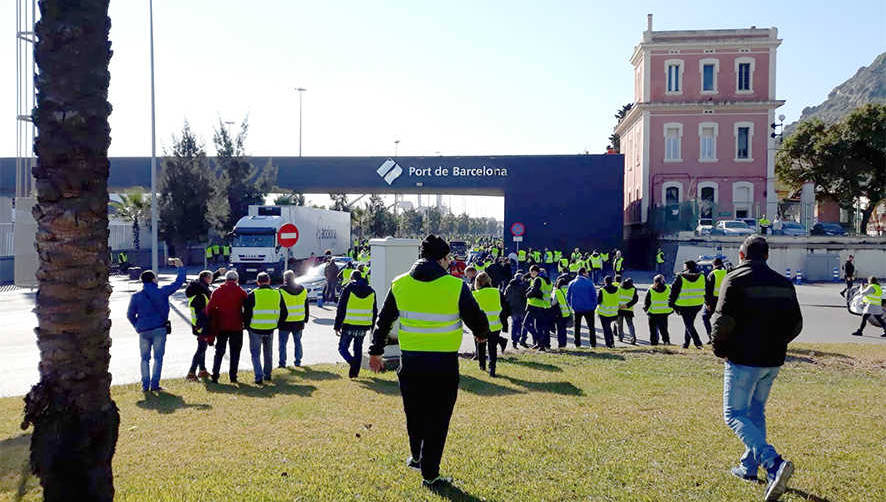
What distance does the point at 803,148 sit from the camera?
172 ft

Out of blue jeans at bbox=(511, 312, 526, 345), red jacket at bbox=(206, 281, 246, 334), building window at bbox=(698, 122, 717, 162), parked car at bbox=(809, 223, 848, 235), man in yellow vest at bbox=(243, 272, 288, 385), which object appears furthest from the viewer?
building window at bbox=(698, 122, 717, 162)

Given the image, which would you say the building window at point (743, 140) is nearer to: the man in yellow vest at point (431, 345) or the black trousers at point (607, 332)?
the black trousers at point (607, 332)

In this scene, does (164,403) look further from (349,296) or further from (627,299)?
(627,299)

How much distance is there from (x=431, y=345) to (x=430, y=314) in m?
0.22

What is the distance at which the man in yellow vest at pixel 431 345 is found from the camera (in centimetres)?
511

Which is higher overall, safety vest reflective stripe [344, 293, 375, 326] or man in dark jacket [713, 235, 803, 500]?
man in dark jacket [713, 235, 803, 500]

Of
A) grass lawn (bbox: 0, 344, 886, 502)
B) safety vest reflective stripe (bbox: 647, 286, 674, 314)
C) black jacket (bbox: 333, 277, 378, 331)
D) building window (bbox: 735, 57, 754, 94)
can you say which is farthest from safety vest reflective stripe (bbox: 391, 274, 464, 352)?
building window (bbox: 735, 57, 754, 94)

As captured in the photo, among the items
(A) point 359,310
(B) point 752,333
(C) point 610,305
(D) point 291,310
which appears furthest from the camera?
(C) point 610,305

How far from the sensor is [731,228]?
37.5 m

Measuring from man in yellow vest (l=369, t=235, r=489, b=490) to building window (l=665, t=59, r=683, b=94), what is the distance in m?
45.5

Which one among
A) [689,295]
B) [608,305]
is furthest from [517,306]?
[689,295]

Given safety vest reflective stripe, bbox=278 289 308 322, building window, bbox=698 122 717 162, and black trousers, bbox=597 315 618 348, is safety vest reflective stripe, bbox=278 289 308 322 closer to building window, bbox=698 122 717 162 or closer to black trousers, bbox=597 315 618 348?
black trousers, bbox=597 315 618 348

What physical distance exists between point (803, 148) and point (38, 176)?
56.9 m

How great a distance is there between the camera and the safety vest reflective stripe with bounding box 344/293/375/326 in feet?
36.6
